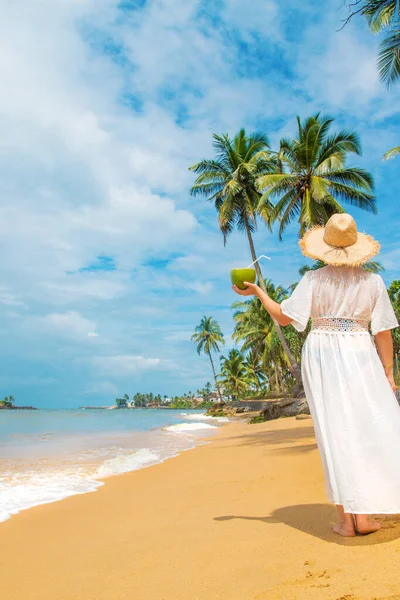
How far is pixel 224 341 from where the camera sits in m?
61.6

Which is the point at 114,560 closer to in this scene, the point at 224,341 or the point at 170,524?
the point at 170,524

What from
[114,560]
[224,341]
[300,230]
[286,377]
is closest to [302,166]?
[300,230]

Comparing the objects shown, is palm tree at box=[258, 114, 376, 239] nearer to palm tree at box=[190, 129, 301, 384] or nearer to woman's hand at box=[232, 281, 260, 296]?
palm tree at box=[190, 129, 301, 384]

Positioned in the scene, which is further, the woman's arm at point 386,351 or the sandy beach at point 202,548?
the woman's arm at point 386,351

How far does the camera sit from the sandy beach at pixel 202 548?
2.03 metres

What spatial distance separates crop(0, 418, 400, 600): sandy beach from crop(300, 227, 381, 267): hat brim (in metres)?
1.59

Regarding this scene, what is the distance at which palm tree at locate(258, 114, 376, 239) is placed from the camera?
60.8 feet

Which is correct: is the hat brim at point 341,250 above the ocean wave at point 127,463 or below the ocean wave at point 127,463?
above

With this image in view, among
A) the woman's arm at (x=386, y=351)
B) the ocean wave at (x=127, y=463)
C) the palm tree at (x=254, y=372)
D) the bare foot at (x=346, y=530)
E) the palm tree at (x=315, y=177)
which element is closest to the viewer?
the bare foot at (x=346, y=530)

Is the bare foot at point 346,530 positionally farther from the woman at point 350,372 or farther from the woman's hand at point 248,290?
the woman's hand at point 248,290

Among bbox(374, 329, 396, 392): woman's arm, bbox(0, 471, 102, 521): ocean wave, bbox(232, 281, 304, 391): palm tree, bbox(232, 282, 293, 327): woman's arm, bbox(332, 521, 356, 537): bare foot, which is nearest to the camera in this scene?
bbox(332, 521, 356, 537): bare foot

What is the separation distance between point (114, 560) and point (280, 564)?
1.14 meters

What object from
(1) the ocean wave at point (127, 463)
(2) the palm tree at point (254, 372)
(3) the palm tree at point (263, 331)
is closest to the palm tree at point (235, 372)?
(2) the palm tree at point (254, 372)

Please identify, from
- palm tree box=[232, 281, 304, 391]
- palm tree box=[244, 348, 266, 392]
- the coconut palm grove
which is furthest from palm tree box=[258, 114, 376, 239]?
Result: palm tree box=[244, 348, 266, 392]
